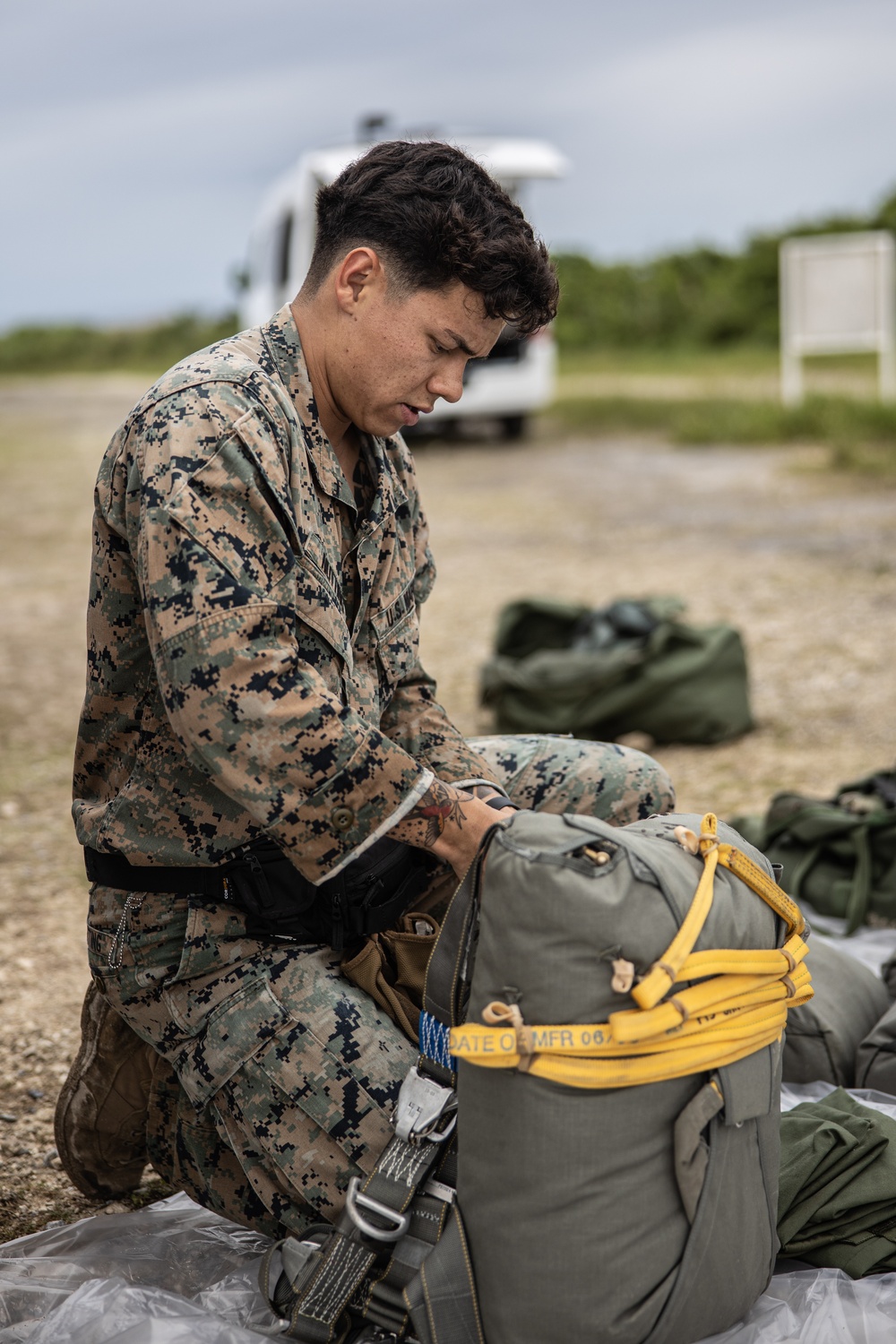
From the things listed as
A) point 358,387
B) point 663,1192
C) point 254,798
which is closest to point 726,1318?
point 663,1192

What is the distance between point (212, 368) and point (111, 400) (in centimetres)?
1990

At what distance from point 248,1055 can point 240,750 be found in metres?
0.44

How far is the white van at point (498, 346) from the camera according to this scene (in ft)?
39.9

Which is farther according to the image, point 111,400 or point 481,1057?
point 111,400

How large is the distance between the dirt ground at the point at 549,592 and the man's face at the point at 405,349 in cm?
135

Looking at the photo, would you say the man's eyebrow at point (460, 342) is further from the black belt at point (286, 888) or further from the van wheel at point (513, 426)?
the van wheel at point (513, 426)

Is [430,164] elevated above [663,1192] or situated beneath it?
elevated above

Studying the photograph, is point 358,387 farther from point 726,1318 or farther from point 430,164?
point 726,1318

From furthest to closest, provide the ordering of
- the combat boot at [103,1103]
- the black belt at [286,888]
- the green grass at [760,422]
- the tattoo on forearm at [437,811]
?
the green grass at [760,422], the combat boot at [103,1103], the black belt at [286,888], the tattoo on forearm at [437,811]

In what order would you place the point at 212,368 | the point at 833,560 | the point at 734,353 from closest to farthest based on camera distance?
the point at 212,368
the point at 833,560
the point at 734,353

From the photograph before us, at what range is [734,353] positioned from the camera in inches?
887

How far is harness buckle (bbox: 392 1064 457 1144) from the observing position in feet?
5.72

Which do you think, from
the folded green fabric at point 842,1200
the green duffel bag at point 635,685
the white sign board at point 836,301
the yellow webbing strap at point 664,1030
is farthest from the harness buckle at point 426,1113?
the white sign board at point 836,301

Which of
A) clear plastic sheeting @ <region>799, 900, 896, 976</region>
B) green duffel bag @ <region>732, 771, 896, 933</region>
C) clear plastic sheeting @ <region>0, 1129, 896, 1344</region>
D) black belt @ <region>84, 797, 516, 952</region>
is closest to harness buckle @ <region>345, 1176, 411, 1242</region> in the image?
clear plastic sheeting @ <region>0, 1129, 896, 1344</region>
